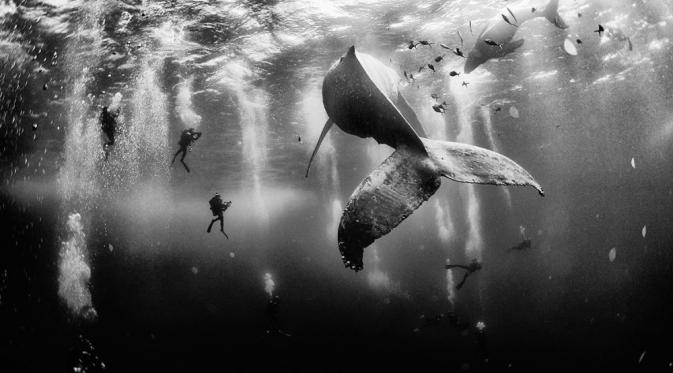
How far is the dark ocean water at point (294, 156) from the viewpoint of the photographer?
11.7m

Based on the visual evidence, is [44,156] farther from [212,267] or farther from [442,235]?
[442,235]

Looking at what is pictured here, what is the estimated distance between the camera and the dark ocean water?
38.4ft

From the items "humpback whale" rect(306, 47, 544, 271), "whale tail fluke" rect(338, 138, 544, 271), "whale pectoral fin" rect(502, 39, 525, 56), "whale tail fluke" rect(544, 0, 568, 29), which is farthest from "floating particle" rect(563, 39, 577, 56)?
"whale tail fluke" rect(338, 138, 544, 271)

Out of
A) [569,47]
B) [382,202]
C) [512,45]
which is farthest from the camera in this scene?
[569,47]

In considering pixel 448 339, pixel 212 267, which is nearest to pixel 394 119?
pixel 448 339

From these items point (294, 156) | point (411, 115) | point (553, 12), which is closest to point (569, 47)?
point (553, 12)

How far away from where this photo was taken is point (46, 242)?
75312 millimetres

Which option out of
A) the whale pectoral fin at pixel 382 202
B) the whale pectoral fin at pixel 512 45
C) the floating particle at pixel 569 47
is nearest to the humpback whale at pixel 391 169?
the whale pectoral fin at pixel 382 202

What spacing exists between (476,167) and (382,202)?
74cm

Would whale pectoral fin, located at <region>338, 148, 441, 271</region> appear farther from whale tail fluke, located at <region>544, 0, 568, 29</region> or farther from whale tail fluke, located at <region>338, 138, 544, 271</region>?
whale tail fluke, located at <region>544, 0, 568, 29</region>

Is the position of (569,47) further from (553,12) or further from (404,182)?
(404,182)

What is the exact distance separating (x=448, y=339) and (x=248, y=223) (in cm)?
4977

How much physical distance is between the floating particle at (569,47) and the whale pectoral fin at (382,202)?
51.8 ft

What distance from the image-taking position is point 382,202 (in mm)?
1994
